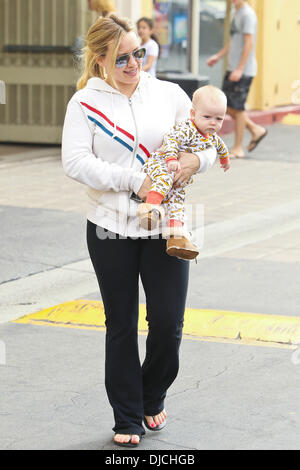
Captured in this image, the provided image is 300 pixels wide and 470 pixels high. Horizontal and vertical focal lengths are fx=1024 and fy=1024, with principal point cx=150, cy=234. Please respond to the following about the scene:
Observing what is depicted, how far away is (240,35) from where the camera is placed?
13.7 meters

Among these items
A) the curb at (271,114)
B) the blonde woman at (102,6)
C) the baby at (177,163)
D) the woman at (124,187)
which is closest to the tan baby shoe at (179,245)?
the baby at (177,163)

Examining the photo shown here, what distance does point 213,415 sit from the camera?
15.8 ft

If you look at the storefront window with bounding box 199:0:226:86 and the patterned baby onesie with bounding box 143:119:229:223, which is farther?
the storefront window with bounding box 199:0:226:86

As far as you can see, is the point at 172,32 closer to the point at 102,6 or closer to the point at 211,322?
the point at 102,6

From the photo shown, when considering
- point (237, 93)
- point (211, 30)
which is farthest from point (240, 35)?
point (211, 30)

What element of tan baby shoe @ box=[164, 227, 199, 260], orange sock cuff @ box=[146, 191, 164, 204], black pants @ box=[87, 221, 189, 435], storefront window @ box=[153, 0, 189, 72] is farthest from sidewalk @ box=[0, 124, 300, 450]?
storefront window @ box=[153, 0, 189, 72]

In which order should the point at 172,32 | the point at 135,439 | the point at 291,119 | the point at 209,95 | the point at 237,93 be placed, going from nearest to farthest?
1. the point at 209,95
2. the point at 135,439
3. the point at 237,93
4. the point at 172,32
5. the point at 291,119

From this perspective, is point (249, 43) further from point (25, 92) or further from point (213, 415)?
point (213, 415)

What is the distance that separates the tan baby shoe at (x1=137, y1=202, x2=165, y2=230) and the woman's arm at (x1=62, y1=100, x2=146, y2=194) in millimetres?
113

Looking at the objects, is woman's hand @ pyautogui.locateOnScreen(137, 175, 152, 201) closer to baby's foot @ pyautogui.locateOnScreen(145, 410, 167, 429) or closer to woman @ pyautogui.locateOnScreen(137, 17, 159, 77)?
baby's foot @ pyautogui.locateOnScreen(145, 410, 167, 429)

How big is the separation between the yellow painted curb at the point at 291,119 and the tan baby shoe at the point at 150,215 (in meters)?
14.8

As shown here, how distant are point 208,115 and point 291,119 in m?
15.2

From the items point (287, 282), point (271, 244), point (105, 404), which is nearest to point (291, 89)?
point (271, 244)

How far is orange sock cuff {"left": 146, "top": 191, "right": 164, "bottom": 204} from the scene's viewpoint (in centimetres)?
414
